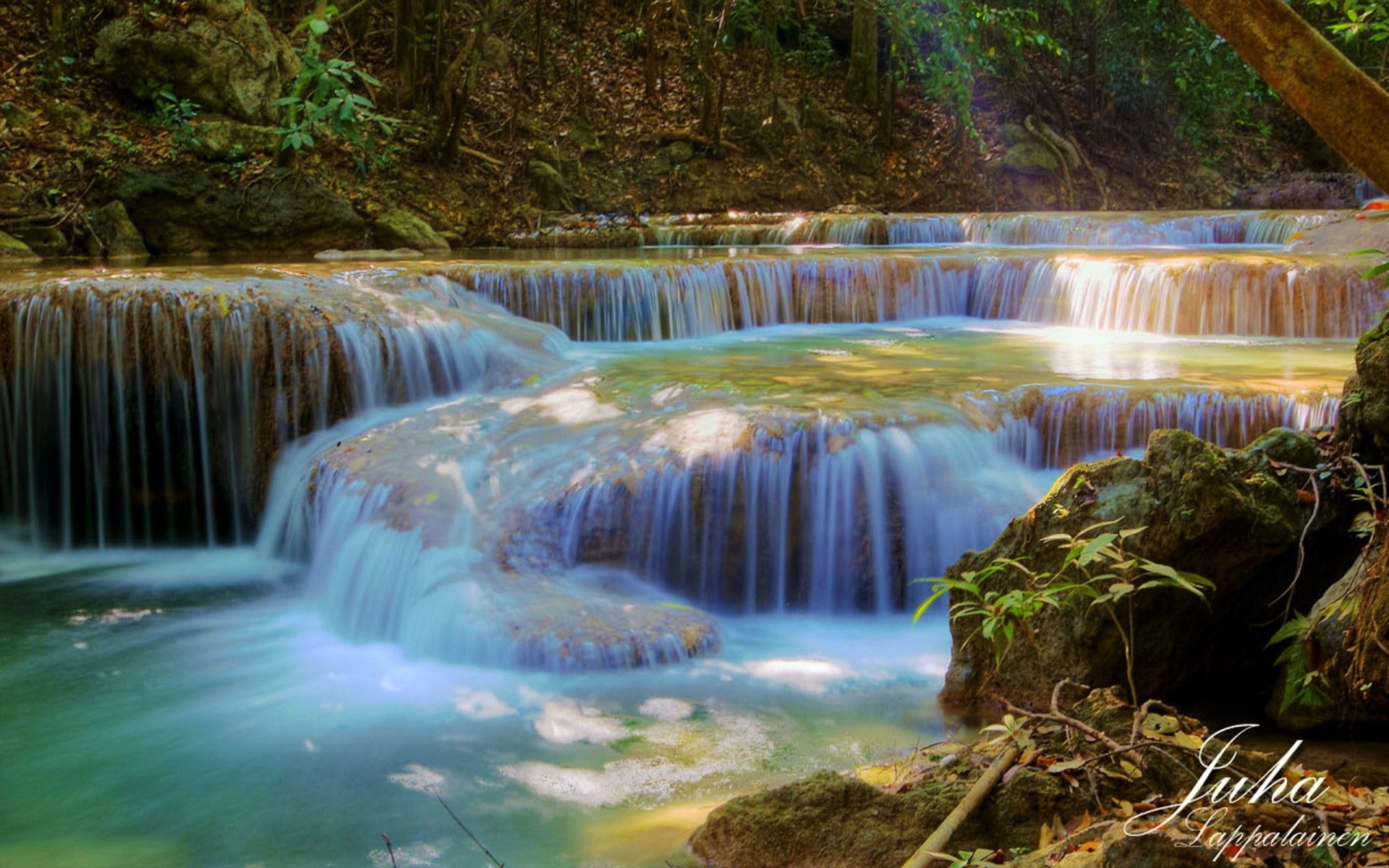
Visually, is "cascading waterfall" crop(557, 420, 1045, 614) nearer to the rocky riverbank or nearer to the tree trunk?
the rocky riverbank

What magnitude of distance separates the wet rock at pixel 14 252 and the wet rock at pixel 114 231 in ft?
2.18

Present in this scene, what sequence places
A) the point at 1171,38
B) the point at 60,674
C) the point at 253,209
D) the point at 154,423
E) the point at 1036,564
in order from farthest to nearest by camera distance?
1. the point at 1171,38
2. the point at 253,209
3. the point at 154,423
4. the point at 60,674
5. the point at 1036,564

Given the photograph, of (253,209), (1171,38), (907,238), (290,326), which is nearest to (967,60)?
(907,238)

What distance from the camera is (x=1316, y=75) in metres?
2.92

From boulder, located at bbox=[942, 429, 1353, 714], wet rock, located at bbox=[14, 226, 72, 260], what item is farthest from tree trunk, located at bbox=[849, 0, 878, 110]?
boulder, located at bbox=[942, 429, 1353, 714]

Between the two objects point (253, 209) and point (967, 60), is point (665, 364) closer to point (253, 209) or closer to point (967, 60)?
point (253, 209)

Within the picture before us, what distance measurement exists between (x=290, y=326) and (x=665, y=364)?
8.59 ft

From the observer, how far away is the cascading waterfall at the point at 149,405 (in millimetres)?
7910

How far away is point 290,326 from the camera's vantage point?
8.21 metres

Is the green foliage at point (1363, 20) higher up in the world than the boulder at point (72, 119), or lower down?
lower down

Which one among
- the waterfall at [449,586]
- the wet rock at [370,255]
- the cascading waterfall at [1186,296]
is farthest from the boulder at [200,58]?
the cascading waterfall at [1186,296]

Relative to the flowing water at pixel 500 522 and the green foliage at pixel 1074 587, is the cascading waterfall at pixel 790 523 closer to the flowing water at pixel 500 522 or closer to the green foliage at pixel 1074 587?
the flowing water at pixel 500 522
